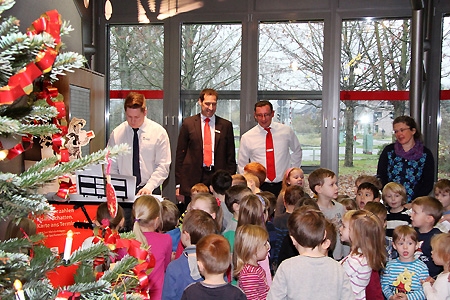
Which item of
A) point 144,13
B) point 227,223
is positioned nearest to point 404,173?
point 227,223

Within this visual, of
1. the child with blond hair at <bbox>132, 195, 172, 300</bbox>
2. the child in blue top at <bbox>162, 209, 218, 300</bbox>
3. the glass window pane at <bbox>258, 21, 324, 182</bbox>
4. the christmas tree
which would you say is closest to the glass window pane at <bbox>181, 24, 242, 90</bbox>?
the glass window pane at <bbox>258, 21, 324, 182</bbox>

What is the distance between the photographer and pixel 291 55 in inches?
277

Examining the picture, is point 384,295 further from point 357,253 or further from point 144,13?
point 144,13

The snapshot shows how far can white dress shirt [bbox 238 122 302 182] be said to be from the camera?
19.5 ft

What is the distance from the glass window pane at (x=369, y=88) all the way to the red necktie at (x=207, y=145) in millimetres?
1922

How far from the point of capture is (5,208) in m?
1.10

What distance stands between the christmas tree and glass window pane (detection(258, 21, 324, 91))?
5.92 metres

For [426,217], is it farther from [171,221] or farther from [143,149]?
[143,149]

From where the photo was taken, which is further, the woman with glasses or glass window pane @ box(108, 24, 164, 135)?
glass window pane @ box(108, 24, 164, 135)

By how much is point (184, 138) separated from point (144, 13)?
7.18 feet

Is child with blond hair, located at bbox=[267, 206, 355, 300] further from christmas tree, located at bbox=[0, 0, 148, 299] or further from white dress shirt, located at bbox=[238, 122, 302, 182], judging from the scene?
white dress shirt, located at bbox=[238, 122, 302, 182]

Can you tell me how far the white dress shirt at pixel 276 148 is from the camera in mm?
5945

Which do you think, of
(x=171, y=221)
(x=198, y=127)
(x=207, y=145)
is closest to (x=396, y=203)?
(x=171, y=221)

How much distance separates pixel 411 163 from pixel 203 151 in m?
1.96
